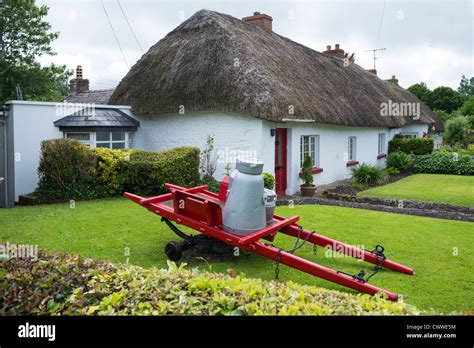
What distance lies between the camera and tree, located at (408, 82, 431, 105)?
52.9m

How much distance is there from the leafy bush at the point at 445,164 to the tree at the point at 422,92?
3424 centimetres

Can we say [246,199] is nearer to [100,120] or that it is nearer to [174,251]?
[174,251]

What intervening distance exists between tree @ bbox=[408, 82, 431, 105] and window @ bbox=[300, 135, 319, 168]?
4262 cm

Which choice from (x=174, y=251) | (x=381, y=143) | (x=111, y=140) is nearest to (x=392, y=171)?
(x=381, y=143)

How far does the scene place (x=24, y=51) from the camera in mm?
23859

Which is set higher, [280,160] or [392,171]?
[280,160]

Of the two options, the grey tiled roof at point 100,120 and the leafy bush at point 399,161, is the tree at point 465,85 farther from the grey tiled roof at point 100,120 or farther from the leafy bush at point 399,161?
the grey tiled roof at point 100,120

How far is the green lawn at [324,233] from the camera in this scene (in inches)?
230

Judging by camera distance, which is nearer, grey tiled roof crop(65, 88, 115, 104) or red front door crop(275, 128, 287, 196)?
red front door crop(275, 128, 287, 196)

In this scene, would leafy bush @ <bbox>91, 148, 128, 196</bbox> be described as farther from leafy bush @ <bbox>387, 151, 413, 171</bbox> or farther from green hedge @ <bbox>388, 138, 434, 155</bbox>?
green hedge @ <bbox>388, 138, 434, 155</bbox>

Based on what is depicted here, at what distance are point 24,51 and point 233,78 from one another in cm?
1650

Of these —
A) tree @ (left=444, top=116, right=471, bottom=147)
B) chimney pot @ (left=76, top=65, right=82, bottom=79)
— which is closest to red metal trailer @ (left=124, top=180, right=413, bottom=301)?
chimney pot @ (left=76, top=65, right=82, bottom=79)
